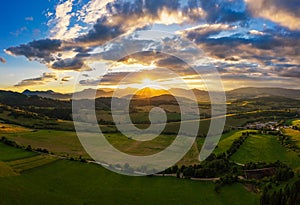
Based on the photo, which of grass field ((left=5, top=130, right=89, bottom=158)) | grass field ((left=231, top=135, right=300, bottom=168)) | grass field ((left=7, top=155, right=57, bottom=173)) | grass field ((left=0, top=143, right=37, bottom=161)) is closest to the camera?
grass field ((left=7, top=155, right=57, bottom=173))

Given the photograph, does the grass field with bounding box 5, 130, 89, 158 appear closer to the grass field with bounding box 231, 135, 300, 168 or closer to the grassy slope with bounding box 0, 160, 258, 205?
the grassy slope with bounding box 0, 160, 258, 205

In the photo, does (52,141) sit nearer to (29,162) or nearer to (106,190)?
(29,162)

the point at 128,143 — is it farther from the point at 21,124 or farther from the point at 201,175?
the point at 21,124

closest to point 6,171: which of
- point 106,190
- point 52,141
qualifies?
point 106,190

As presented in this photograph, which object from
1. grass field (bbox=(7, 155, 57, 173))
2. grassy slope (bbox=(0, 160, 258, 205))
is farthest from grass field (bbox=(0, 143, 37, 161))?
grassy slope (bbox=(0, 160, 258, 205))

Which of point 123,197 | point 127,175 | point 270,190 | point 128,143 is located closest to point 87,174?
point 127,175

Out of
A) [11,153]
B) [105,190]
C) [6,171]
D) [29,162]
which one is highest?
[11,153]
